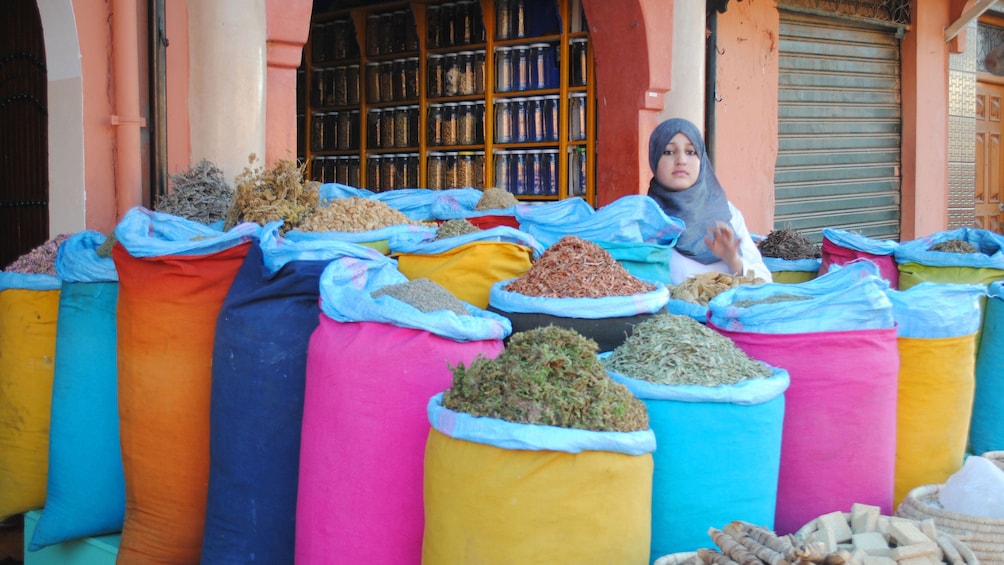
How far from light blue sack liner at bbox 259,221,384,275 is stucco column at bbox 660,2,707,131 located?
3200 millimetres

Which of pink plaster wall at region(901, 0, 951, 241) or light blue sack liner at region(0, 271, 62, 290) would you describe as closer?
light blue sack liner at region(0, 271, 62, 290)

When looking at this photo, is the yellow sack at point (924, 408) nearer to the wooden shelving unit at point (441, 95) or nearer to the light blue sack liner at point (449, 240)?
the light blue sack liner at point (449, 240)

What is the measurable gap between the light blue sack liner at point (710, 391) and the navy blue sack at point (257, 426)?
85 cm

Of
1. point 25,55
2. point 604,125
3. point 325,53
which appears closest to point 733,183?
point 604,125

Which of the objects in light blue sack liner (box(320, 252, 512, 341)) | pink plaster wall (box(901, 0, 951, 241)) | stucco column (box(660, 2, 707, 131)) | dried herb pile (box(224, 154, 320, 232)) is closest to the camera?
light blue sack liner (box(320, 252, 512, 341))

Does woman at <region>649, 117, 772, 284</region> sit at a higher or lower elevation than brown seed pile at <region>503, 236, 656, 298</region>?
higher

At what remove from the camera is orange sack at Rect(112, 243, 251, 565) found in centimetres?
240

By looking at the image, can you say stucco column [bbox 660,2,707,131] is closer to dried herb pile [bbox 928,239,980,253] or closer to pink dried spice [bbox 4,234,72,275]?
dried herb pile [bbox 928,239,980,253]

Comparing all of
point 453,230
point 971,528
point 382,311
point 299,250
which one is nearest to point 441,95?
point 453,230

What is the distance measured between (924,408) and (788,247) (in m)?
1.52

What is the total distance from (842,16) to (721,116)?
1625mm

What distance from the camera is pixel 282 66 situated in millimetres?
3797

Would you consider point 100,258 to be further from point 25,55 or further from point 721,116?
point 721,116

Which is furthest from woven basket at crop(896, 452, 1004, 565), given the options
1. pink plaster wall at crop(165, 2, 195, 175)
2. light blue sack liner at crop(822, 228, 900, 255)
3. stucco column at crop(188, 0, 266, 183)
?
pink plaster wall at crop(165, 2, 195, 175)
